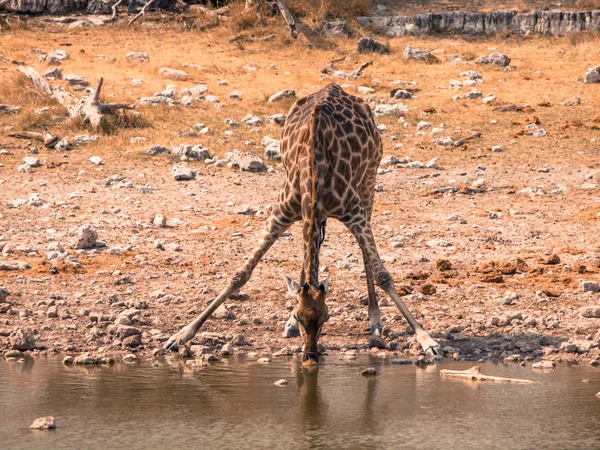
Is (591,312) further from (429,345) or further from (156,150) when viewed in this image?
(156,150)

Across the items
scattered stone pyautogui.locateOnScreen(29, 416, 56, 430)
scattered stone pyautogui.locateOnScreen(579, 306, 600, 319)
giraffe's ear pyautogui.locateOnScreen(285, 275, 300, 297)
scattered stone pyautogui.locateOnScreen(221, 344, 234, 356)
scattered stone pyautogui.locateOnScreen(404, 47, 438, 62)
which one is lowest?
scattered stone pyautogui.locateOnScreen(221, 344, 234, 356)

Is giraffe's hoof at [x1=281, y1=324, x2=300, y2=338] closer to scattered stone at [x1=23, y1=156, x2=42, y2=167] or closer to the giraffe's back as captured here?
the giraffe's back

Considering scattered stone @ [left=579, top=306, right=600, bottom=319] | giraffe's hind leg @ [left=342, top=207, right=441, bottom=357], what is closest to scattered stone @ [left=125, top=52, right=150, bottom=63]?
giraffe's hind leg @ [left=342, top=207, right=441, bottom=357]

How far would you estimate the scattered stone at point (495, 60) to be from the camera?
20.4 metres

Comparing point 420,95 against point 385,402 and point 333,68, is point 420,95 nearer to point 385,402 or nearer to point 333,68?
point 333,68

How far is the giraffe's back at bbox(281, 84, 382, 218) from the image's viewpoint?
7367mm

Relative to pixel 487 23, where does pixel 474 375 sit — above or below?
below

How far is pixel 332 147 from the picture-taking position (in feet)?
24.9

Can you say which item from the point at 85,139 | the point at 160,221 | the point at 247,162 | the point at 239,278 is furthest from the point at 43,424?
the point at 85,139

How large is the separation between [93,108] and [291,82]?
469cm

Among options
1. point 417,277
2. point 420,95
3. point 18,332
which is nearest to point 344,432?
point 18,332

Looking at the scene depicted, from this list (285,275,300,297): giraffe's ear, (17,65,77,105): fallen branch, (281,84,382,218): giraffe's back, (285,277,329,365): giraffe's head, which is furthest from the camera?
(17,65,77,105): fallen branch

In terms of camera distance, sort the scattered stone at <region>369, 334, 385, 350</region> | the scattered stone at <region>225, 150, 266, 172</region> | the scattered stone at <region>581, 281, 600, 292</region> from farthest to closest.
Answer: the scattered stone at <region>225, 150, 266, 172</region> → the scattered stone at <region>581, 281, 600, 292</region> → the scattered stone at <region>369, 334, 385, 350</region>

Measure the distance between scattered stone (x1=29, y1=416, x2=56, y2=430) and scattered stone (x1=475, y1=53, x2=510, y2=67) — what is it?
16381 millimetres
